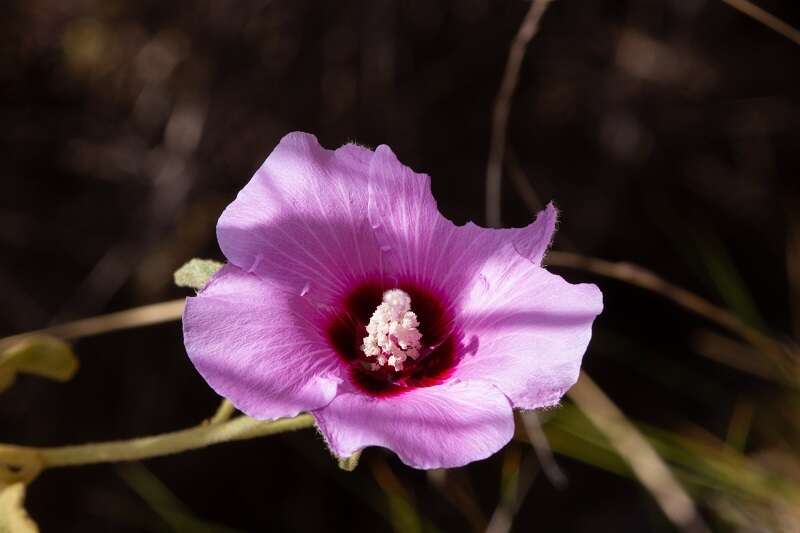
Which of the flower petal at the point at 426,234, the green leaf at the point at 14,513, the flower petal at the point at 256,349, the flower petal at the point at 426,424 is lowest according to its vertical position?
the green leaf at the point at 14,513

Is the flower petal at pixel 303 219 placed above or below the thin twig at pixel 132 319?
above

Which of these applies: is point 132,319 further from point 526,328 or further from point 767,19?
point 767,19

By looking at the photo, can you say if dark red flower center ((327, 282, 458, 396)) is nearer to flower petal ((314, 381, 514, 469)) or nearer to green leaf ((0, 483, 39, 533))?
flower petal ((314, 381, 514, 469))

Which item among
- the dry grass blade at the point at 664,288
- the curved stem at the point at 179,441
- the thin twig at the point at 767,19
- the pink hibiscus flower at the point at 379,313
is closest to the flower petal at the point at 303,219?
the pink hibiscus flower at the point at 379,313

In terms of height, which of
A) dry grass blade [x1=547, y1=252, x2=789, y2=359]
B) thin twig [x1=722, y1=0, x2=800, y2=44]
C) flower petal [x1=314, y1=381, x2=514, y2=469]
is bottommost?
dry grass blade [x1=547, y1=252, x2=789, y2=359]

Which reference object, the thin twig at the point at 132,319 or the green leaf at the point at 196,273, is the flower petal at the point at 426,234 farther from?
the thin twig at the point at 132,319

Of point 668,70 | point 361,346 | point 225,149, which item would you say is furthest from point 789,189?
point 361,346

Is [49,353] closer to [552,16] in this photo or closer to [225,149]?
[225,149]

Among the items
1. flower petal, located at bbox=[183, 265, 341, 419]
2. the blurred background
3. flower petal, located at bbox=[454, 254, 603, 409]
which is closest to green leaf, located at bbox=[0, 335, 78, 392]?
flower petal, located at bbox=[183, 265, 341, 419]
